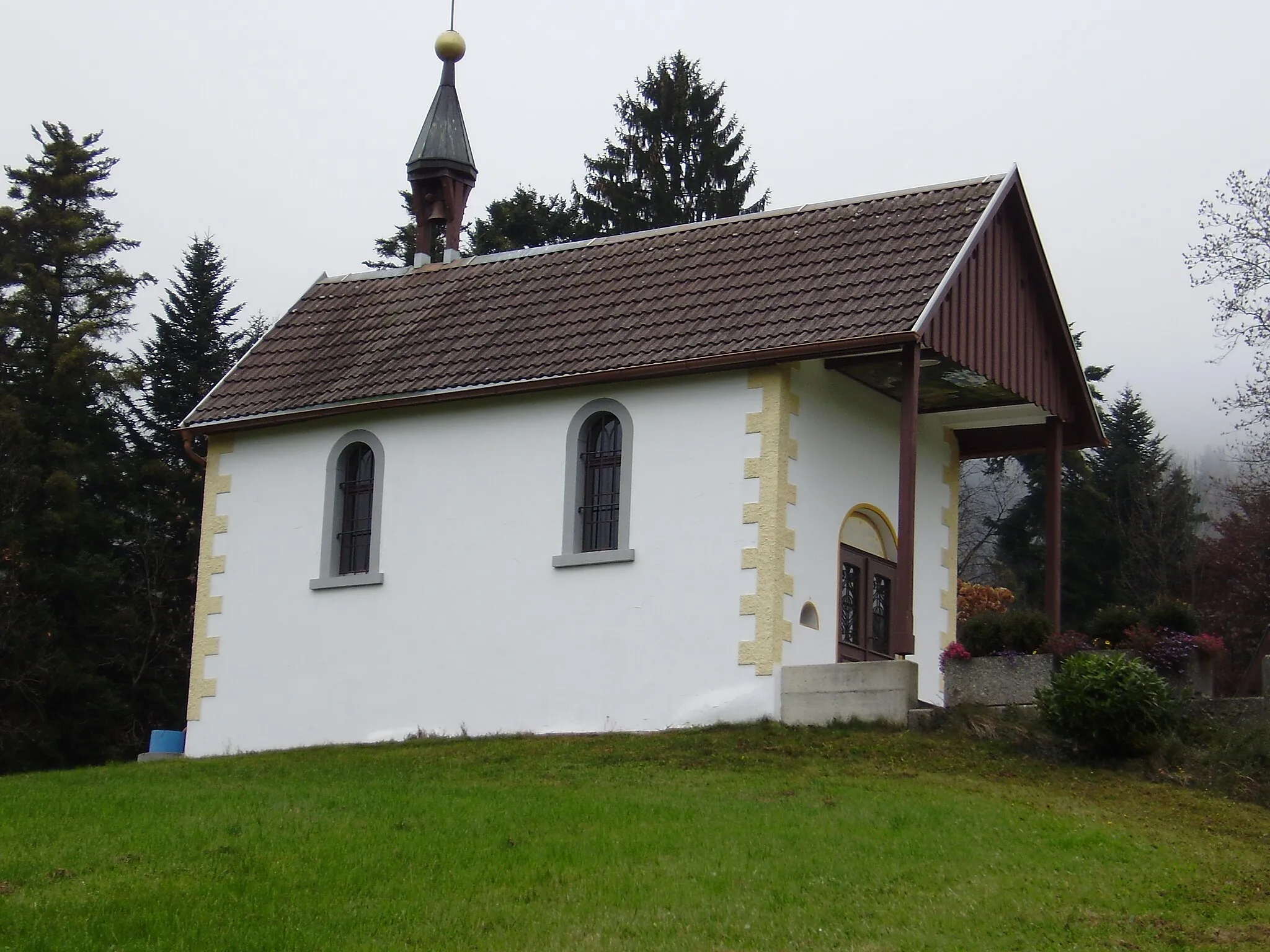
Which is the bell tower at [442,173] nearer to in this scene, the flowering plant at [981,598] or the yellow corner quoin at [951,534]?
the yellow corner quoin at [951,534]

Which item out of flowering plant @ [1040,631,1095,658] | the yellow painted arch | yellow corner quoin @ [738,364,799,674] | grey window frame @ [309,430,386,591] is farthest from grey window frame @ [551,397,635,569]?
flowering plant @ [1040,631,1095,658]

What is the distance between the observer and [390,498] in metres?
23.5

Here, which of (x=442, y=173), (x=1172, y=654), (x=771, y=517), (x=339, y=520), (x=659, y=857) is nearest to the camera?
(x=659, y=857)

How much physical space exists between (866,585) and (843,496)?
1234 millimetres

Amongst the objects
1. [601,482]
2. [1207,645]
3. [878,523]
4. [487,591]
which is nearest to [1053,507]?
[878,523]

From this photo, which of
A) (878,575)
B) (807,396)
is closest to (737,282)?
(807,396)

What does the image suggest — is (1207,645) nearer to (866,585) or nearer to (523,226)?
(866,585)

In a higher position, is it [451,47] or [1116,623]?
[451,47]

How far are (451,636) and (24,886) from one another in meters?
9.85

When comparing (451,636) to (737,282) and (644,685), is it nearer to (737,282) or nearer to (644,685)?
(644,685)

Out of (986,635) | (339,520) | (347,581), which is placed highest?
(339,520)

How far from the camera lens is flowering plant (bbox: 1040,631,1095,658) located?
19.2m

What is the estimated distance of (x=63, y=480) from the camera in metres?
35.1

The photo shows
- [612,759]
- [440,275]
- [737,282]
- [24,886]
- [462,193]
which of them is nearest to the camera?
[24,886]
